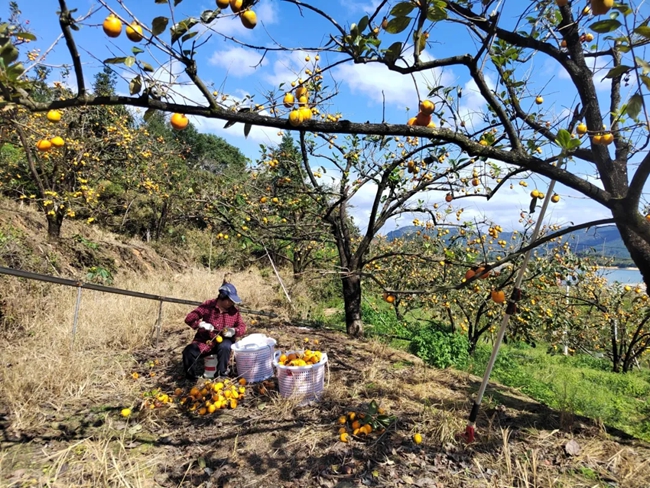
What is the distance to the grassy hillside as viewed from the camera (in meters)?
2.53

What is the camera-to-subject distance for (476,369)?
217 inches

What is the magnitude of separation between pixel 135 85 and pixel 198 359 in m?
3.19

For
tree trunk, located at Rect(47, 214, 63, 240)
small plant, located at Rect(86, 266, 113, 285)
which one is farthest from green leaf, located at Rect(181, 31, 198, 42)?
tree trunk, located at Rect(47, 214, 63, 240)

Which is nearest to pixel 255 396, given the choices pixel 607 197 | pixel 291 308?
pixel 607 197

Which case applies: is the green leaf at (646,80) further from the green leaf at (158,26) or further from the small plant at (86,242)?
the small plant at (86,242)

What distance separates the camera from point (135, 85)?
1504 millimetres

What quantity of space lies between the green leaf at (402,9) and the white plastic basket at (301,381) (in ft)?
8.97

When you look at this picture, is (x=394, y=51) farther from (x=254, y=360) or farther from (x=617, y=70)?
(x=254, y=360)

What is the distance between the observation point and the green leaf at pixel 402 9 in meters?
1.63

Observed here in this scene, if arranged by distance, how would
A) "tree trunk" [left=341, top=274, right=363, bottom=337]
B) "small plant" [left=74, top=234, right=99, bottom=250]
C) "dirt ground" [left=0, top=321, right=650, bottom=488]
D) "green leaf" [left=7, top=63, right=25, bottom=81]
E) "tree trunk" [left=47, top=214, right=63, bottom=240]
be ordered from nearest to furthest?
"green leaf" [left=7, top=63, right=25, bottom=81] < "dirt ground" [left=0, top=321, right=650, bottom=488] < "tree trunk" [left=341, top=274, right=363, bottom=337] < "tree trunk" [left=47, top=214, right=63, bottom=240] < "small plant" [left=74, top=234, right=99, bottom=250]

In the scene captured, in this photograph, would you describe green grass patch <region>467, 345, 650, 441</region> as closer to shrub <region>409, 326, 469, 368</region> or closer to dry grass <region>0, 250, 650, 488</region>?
shrub <region>409, 326, 469, 368</region>

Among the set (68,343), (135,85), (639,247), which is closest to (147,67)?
(135,85)

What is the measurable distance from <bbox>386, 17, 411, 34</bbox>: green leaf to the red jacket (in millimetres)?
3339

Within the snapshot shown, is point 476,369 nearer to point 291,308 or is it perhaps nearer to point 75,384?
point 291,308
